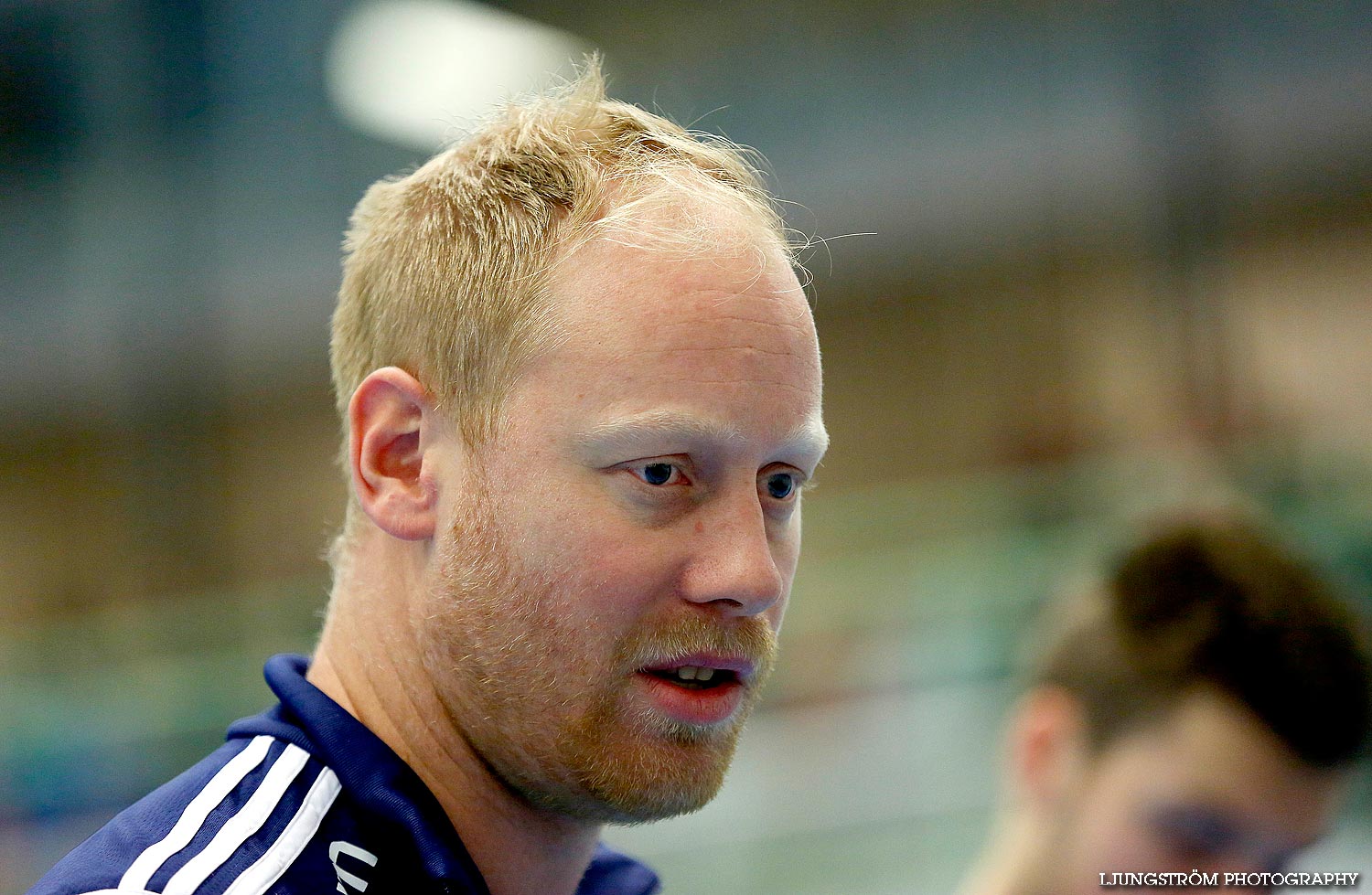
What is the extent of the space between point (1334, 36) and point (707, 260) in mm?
8536

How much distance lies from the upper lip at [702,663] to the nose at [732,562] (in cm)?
6

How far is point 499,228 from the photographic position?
171 cm

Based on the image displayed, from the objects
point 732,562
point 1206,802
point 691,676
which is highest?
point 732,562

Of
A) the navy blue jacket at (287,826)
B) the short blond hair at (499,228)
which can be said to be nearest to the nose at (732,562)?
the short blond hair at (499,228)

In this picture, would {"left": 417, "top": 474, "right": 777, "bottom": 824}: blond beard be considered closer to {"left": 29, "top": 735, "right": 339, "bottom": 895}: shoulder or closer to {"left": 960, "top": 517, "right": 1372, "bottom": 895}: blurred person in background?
A: {"left": 29, "top": 735, "right": 339, "bottom": 895}: shoulder

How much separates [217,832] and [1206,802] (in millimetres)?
1738

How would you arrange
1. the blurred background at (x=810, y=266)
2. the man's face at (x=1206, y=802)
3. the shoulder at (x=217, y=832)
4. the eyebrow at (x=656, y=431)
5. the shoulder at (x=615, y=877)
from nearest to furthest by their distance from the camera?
the shoulder at (x=217, y=832) → the eyebrow at (x=656, y=431) → the shoulder at (x=615, y=877) → the man's face at (x=1206, y=802) → the blurred background at (x=810, y=266)

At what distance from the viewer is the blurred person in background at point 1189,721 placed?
2.30m

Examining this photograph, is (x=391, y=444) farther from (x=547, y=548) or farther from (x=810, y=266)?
(x=810, y=266)

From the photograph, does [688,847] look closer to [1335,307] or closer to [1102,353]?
[1102,353]

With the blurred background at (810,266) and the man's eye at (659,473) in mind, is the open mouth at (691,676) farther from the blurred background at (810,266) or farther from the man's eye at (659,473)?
the blurred background at (810,266)

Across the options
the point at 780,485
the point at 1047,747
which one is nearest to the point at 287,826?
the point at 780,485

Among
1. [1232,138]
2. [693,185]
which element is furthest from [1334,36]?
[693,185]

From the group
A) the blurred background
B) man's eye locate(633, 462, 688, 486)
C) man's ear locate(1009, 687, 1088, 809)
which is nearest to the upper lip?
man's eye locate(633, 462, 688, 486)
